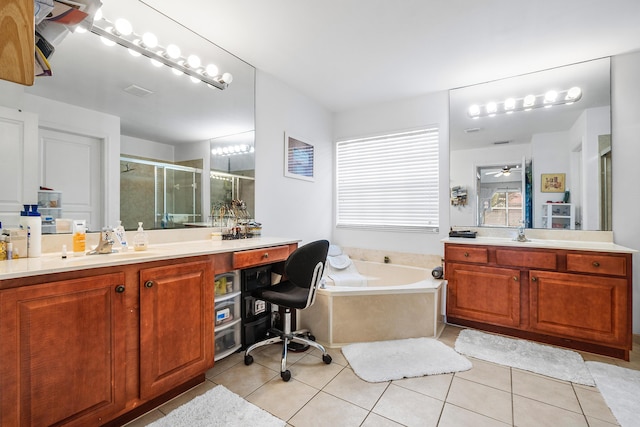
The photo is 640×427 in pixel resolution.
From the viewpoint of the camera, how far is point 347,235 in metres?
3.78

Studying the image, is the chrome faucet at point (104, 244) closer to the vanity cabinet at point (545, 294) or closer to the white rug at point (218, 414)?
the white rug at point (218, 414)

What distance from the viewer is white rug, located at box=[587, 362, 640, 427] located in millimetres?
1517

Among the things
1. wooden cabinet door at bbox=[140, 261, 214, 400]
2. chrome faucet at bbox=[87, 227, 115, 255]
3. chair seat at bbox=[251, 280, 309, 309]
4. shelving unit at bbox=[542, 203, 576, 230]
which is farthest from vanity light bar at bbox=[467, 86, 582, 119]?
chrome faucet at bbox=[87, 227, 115, 255]

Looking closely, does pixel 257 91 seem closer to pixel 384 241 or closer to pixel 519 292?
pixel 384 241

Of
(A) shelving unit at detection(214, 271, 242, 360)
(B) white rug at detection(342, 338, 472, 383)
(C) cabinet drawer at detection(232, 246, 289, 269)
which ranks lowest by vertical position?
(B) white rug at detection(342, 338, 472, 383)

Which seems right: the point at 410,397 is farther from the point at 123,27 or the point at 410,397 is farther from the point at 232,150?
the point at 123,27

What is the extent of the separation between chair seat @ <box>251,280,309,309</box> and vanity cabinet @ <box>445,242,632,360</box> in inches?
59.4

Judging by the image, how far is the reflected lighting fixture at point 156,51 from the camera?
175cm

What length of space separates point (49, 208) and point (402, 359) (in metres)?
A: 2.38

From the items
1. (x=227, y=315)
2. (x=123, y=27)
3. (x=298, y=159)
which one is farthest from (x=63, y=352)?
(x=298, y=159)

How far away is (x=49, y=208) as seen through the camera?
5.01 feet

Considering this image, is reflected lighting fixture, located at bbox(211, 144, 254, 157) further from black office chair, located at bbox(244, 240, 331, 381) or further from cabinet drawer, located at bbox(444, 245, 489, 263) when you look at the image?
cabinet drawer, located at bbox(444, 245, 489, 263)

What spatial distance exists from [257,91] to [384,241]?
220cm

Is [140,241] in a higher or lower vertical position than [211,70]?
lower
